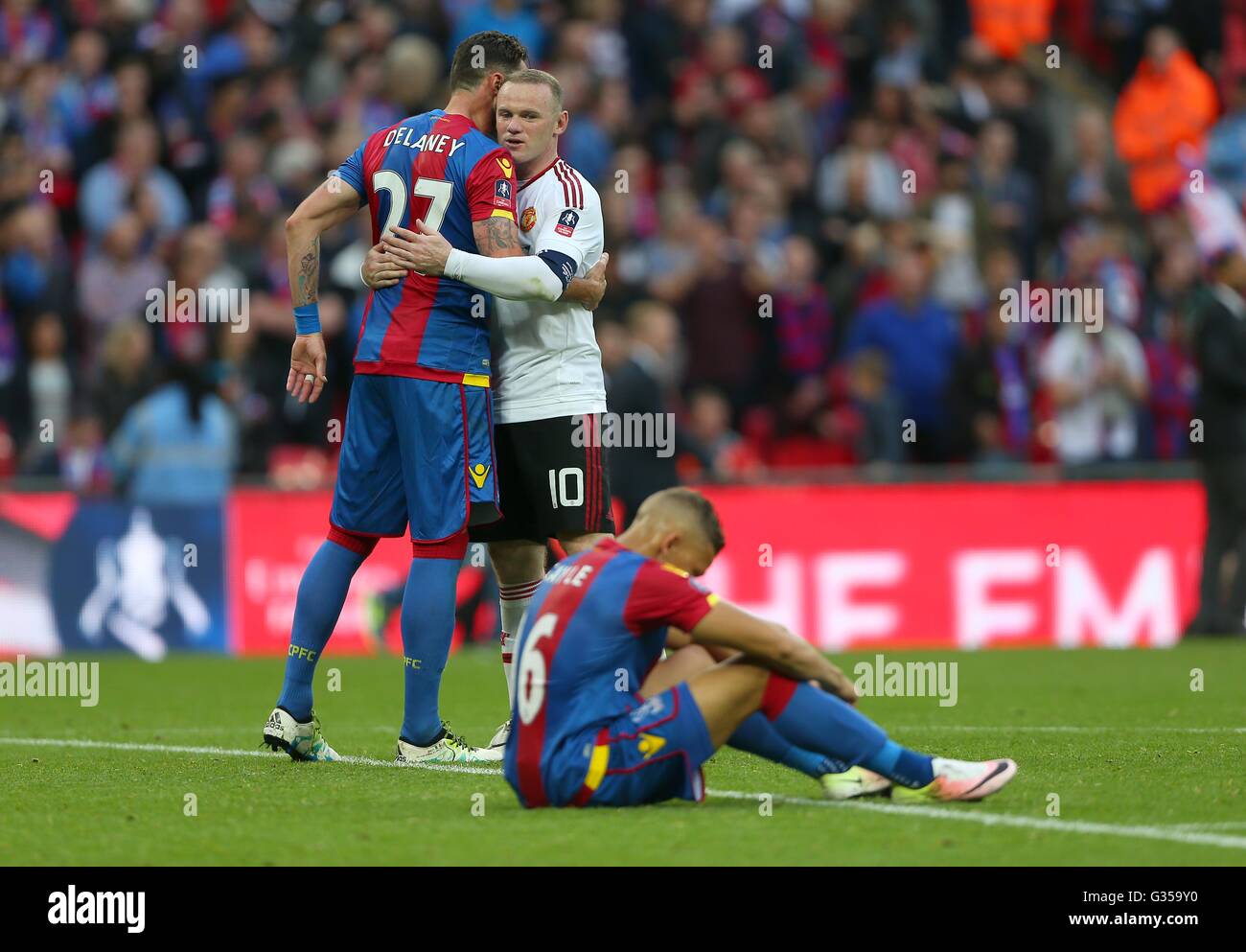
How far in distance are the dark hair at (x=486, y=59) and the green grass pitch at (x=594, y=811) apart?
8.84ft

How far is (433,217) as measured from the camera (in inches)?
308

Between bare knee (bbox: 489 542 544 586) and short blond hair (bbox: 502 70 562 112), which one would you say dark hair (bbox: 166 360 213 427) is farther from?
short blond hair (bbox: 502 70 562 112)

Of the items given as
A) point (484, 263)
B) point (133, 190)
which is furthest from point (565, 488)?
point (133, 190)

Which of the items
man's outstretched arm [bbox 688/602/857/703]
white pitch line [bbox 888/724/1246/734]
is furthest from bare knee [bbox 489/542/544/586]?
man's outstretched arm [bbox 688/602/857/703]

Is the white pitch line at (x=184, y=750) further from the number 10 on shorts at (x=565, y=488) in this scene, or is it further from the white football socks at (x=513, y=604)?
the number 10 on shorts at (x=565, y=488)

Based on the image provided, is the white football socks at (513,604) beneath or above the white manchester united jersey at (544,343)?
beneath

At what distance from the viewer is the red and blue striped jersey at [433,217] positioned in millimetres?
7750

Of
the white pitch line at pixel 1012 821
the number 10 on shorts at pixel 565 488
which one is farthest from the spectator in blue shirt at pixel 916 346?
the white pitch line at pixel 1012 821

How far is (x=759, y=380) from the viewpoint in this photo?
17.2 meters
